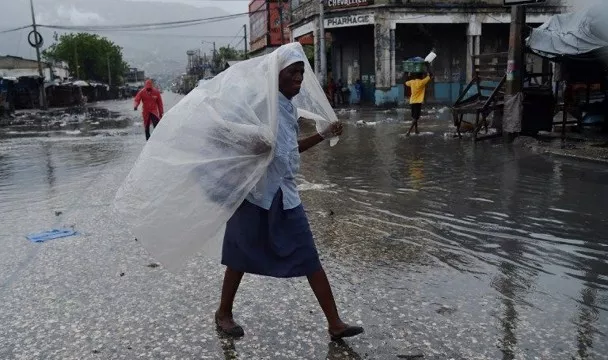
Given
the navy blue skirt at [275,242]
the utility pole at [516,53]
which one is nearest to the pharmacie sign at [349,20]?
the utility pole at [516,53]

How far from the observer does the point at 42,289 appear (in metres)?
4.04

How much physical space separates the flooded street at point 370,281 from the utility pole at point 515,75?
10.5 ft

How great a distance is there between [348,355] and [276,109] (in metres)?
1.36

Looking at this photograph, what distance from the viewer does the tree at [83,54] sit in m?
76.8

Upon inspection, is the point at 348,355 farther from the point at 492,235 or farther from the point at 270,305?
the point at 492,235

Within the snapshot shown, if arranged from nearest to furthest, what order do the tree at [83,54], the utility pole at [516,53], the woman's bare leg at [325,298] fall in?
the woman's bare leg at [325,298] → the utility pole at [516,53] → the tree at [83,54]

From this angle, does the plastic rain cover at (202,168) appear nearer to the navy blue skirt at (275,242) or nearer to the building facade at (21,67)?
the navy blue skirt at (275,242)

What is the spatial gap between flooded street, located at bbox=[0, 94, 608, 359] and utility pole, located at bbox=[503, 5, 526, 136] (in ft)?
10.5

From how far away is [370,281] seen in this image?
404 cm

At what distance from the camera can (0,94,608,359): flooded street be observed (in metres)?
3.12

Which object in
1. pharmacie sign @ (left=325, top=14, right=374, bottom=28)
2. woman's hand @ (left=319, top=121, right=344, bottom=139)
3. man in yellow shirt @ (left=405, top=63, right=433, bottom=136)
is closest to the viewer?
woman's hand @ (left=319, top=121, right=344, bottom=139)

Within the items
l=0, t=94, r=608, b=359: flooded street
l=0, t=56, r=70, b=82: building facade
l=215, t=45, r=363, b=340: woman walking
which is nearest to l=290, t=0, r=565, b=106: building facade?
l=0, t=94, r=608, b=359: flooded street

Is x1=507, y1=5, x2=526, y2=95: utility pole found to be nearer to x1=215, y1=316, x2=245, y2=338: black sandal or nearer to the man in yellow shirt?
the man in yellow shirt

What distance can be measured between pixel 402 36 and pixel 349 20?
9.87 ft
